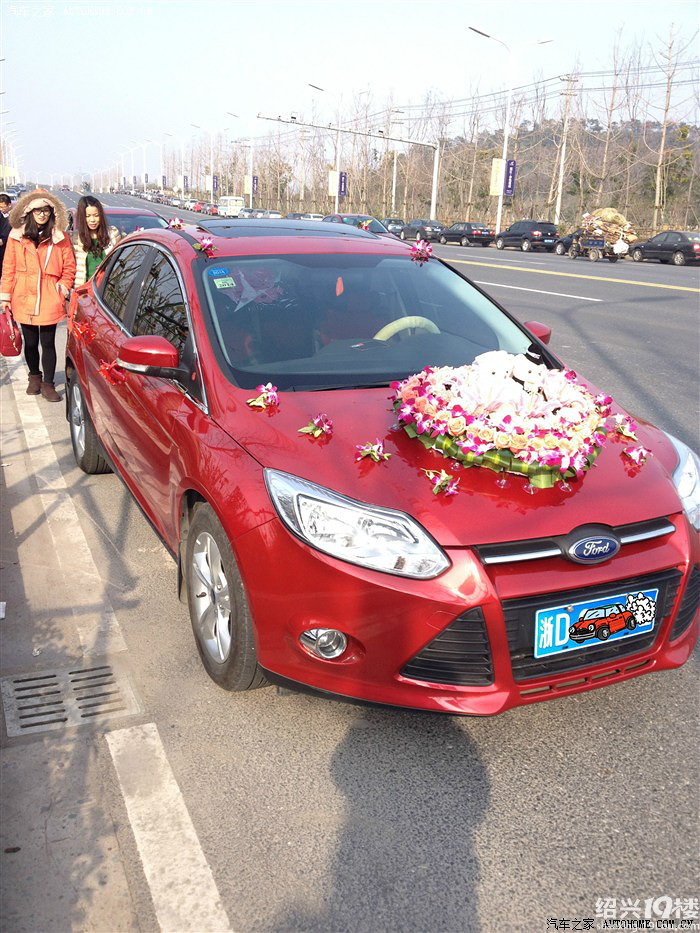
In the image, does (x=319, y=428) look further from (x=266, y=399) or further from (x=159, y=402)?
(x=159, y=402)

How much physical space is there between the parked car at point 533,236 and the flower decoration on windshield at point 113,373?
127 ft

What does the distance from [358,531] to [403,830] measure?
0.90m

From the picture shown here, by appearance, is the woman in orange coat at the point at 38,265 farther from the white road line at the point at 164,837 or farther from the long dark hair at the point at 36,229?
the white road line at the point at 164,837

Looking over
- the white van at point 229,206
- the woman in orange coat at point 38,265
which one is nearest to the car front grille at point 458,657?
the woman in orange coat at point 38,265

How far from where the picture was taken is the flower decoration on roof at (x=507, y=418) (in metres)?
2.94

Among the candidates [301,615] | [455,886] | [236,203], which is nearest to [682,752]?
[455,886]

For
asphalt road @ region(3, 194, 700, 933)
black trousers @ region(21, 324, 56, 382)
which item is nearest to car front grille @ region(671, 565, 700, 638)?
asphalt road @ region(3, 194, 700, 933)

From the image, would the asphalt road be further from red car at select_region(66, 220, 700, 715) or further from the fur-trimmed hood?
the fur-trimmed hood

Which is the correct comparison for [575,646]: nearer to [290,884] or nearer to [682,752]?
[682,752]

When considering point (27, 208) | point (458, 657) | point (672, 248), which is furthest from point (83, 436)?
point (672, 248)

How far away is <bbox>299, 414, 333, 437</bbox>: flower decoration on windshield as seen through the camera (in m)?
3.08

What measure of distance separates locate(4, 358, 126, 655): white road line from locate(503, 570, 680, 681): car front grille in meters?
1.75

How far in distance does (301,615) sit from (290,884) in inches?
30.3

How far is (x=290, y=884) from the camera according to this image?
243 cm
